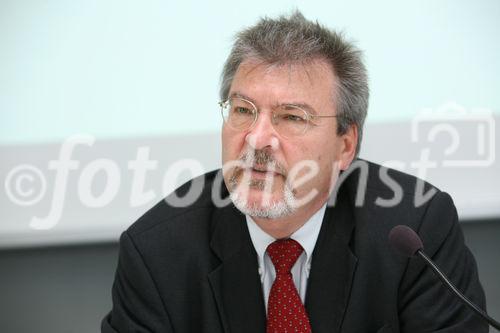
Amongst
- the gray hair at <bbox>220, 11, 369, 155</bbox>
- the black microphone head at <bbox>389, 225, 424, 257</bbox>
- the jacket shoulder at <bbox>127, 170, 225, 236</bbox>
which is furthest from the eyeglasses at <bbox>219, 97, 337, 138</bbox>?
the black microphone head at <bbox>389, 225, 424, 257</bbox>

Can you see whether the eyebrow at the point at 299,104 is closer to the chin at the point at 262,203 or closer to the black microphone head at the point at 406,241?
the chin at the point at 262,203

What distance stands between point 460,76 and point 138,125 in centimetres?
107

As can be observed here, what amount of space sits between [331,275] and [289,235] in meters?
0.14

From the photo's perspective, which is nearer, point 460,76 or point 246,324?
point 246,324

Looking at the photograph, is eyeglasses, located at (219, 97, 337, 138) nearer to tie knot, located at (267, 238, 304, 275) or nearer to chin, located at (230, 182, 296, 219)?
chin, located at (230, 182, 296, 219)

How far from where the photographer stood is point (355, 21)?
252 cm

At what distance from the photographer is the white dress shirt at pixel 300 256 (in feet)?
6.48

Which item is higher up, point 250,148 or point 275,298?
point 250,148

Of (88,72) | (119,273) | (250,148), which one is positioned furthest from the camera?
(88,72)

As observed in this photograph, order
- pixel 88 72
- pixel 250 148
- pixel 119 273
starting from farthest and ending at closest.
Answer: pixel 88 72
pixel 119 273
pixel 250 148

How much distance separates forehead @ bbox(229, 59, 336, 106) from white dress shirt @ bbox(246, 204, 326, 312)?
13.3 inches

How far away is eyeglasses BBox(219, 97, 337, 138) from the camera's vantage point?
1.83m

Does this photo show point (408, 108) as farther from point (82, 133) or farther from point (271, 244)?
point (82, 133)

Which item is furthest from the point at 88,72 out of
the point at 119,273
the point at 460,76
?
the point at 460,76
